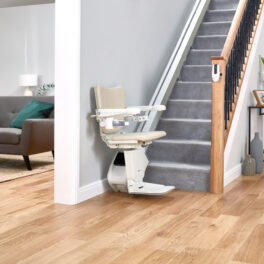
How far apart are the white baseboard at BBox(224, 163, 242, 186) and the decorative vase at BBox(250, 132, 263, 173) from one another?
219 mm

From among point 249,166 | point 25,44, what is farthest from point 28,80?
point 249,166

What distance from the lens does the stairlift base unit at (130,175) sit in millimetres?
3670

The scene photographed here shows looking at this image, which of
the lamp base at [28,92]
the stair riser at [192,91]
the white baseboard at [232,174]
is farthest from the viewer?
the lamp base at [28,92]

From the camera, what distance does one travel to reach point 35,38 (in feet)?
26.0

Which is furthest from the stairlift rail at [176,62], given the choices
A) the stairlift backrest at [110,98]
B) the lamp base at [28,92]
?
the lamp base at [28,92]

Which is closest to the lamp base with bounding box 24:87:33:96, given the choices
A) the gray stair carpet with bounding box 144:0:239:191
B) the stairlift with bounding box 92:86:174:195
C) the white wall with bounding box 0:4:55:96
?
the white wall with bounding box 0:4:55:96

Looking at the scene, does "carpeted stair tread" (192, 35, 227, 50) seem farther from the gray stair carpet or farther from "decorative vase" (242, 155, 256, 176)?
"decorative vase" (242, 155, 256, 176)

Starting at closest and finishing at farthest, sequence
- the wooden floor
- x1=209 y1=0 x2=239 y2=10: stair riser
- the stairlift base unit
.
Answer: the wooden floor → the stairlift base unit → x1=209 y1=0 x2=239 y2=10: stair riser

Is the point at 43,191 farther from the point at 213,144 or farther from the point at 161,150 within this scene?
the point at 213,144

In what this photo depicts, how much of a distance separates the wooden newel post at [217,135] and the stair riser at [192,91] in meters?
1.09

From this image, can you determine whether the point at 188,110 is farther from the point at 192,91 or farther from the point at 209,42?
the point at 209,42

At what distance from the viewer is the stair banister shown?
3867 millimetres

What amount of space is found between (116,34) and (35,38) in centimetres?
424

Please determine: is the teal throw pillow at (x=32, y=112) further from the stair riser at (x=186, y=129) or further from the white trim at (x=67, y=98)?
the white trim at (x=67, y=98)
